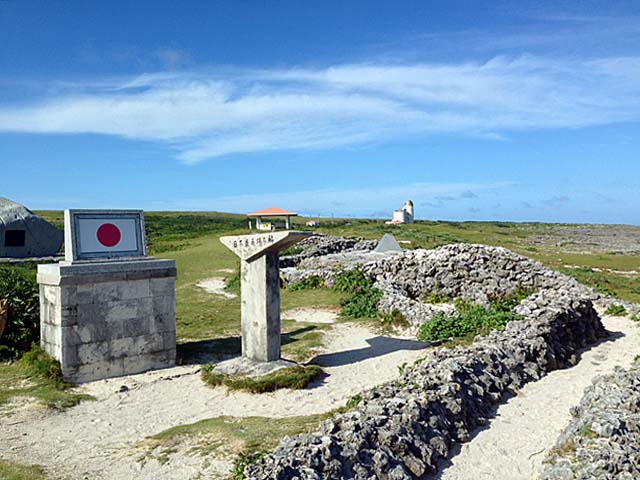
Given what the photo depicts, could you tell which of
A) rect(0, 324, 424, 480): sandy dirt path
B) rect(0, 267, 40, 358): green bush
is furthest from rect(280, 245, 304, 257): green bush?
rect(0, 324, 424, 480): sandy dirt path

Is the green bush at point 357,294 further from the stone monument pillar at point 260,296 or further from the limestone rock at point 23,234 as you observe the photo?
the limestone rock at point 23,234

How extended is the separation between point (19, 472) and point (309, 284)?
16.3m

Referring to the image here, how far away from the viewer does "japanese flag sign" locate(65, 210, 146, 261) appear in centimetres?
1230

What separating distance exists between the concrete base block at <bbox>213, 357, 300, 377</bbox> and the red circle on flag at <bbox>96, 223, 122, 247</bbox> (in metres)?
3.76

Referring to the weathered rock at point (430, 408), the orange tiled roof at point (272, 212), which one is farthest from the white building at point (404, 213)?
the weathered rock at point (430, 408)

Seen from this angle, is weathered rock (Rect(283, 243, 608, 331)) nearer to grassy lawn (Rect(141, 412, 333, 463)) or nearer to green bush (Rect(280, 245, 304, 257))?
grassy lawn (Rect(141, 412, 333, 463))

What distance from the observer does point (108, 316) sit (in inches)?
488

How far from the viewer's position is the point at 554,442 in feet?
28.6

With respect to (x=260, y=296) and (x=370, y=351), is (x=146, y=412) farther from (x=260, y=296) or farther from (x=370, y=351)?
(x=370, y=351)

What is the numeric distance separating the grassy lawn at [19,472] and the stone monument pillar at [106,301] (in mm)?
4104

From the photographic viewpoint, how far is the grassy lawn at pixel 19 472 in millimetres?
7402

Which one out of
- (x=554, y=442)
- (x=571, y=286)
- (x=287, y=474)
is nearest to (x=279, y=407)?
(x=287, y=474)

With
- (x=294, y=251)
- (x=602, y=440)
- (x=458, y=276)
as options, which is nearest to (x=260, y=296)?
(x=602, y=440)

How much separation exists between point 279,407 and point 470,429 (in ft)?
11.3
